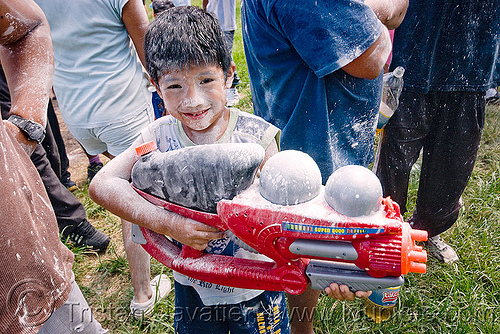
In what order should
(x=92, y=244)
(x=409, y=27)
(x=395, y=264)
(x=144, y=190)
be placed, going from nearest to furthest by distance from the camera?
(x=395, y=264) < (x=144, y=190) < (x=409, y=27) < (x=92, y=244)

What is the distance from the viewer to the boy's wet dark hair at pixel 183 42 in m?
1.37

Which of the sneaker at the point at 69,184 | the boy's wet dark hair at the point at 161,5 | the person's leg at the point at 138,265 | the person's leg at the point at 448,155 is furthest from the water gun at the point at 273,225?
the boy's wet dark hair at the point at 161,5

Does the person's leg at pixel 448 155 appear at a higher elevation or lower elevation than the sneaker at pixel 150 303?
higher

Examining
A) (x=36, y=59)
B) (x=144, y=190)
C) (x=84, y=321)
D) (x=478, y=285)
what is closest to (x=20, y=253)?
(x=144, y=190)

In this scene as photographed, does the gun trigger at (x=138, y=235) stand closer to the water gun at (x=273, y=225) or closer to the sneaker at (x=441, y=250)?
the water gun at (x=273, y=225)

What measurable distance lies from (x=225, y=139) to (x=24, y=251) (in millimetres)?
831

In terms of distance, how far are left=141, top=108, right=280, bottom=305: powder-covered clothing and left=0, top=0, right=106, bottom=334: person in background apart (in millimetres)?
464

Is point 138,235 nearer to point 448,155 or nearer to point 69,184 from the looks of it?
point 448,155

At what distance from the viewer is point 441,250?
284cm

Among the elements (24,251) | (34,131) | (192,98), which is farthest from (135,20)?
(24,251)

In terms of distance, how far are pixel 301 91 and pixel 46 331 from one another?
1518mm

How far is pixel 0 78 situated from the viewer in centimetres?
286

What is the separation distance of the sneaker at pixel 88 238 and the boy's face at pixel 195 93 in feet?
7.04

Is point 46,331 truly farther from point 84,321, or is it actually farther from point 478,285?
point 478,285
